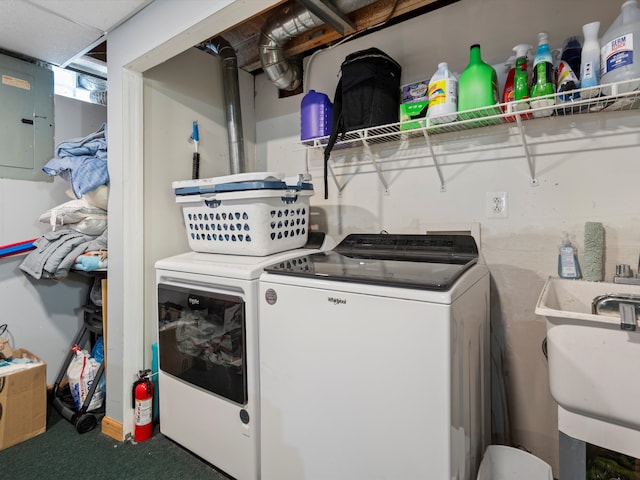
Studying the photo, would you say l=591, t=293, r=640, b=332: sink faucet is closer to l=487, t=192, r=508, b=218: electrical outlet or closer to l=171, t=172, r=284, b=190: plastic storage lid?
l=487, t=192, r=508, b=218: electrical outlet

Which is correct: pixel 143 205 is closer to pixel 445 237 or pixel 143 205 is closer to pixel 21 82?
pixel 21 82

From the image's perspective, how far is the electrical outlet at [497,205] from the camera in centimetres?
157

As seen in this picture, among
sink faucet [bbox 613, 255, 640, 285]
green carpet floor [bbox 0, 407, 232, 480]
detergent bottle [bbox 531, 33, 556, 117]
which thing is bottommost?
green carpet floor [bbox 0, 407, 232, 480]

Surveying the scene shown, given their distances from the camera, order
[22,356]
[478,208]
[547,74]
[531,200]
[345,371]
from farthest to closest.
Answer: [22,356]
[478,208]
[531,200]
[547,74]
[345,371]

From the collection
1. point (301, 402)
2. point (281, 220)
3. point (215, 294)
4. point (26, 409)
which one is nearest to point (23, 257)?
point (26, 409)

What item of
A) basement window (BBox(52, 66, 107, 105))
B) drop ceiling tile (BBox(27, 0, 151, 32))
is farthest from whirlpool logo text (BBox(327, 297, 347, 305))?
basement window (BBox(52, 66, 107, 105))

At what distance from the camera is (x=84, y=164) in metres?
1.91

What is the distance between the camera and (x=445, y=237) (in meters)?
1.59

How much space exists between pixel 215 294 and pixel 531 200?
147 centimetres

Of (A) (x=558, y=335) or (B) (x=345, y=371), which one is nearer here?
(A) (x=558, y=335)

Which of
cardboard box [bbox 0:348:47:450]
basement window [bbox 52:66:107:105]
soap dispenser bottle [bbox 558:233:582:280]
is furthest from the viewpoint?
basement window [bbox 52:66:107:105]

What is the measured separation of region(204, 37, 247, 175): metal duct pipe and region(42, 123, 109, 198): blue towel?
0.72 meters

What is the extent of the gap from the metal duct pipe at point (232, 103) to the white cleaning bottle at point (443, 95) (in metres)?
1.26

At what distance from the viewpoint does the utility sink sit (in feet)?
2.87
